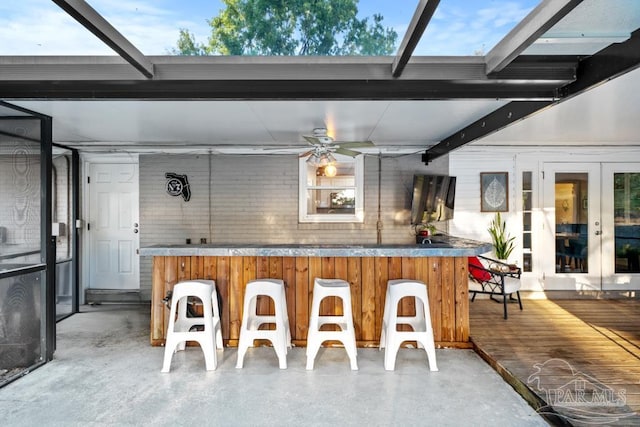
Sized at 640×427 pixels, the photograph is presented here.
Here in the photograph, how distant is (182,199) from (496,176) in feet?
15.9

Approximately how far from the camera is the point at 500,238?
18.1 feet

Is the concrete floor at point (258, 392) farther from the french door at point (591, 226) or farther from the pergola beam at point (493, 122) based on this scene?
the french door at point (591, 226)

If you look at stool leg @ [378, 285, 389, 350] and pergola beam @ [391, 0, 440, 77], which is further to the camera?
stool leg @ [378, 285, 389, 350]

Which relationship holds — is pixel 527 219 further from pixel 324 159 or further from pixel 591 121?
pixel 324 159

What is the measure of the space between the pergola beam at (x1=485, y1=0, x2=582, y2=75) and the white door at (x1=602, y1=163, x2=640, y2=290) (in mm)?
4507

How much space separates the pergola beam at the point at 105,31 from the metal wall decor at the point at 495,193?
4907 millimetres

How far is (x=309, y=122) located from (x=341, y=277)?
68.9 inches

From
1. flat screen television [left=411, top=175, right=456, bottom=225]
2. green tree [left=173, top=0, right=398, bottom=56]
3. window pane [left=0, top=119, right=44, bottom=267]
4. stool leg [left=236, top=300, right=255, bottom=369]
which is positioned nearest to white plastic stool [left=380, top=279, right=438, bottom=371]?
stool leg [left=236, top=300, right=255, bottom=369]

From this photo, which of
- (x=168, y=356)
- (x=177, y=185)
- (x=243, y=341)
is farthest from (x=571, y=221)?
(x=177, y=185)

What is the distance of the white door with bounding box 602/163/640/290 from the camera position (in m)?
5.58

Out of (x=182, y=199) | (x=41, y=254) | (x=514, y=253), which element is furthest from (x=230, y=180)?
(x=514, y=253)

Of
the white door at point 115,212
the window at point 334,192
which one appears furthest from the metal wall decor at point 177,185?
the window at point 334,192

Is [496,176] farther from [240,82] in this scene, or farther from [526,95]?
[240,82]

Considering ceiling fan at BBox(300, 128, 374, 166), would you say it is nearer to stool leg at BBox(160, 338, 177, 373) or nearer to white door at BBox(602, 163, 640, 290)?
stool leg at BBox(160, 338, 177, 373)
